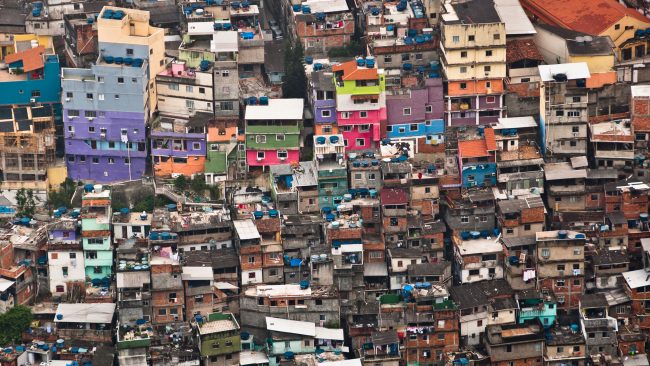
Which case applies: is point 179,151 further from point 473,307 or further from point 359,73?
point 473,307

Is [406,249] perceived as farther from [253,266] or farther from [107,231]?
[107,231]

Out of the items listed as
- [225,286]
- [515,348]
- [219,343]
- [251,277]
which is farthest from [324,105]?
[515,348]

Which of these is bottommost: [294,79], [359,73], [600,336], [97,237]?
[600,336]

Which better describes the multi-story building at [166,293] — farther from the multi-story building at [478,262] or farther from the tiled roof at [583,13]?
the tiled roof at [583,13]

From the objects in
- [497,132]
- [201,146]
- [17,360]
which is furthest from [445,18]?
[17,360]

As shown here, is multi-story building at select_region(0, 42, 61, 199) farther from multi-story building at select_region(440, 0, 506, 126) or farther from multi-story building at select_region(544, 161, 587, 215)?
multi-story building at select_region(544, 161, 587, 215)

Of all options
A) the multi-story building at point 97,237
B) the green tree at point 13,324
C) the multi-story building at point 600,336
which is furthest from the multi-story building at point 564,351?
the green tree at point 13,324

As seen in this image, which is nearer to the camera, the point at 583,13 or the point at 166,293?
the point at 166,293
